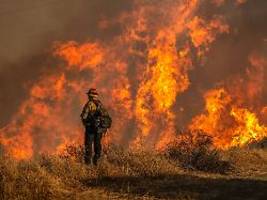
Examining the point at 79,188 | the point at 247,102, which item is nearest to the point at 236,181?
the point at 79,188

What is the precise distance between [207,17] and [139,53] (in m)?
4.44

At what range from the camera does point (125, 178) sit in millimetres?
12094

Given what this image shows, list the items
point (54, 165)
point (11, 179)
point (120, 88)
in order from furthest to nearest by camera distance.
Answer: point (120, 88)
point (54, 165)
point (11, 179)

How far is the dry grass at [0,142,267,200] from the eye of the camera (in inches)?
407

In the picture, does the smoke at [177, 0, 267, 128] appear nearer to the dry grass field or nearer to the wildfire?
the wildfire

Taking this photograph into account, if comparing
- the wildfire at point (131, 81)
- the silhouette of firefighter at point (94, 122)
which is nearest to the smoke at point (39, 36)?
the wildfire at point (131, 81)

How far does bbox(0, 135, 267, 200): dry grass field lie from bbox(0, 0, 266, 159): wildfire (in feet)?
42.1

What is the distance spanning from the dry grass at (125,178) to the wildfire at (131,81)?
545 inches

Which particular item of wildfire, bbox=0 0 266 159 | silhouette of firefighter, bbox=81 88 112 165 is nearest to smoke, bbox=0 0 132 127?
wildfire, bbox=0 0 266 159

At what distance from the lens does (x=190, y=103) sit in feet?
95.5

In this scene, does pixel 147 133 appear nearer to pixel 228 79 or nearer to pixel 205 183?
pixel 228 79

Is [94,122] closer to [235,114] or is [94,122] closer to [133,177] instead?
[133,177]

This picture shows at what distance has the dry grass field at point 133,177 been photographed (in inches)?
408

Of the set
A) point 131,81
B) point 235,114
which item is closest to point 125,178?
point 235,114
